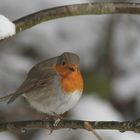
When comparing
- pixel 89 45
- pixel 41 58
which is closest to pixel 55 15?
pixel 41 58

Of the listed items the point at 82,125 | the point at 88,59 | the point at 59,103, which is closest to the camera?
the point at 82,125

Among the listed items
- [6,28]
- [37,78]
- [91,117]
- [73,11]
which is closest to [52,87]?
[37,78]

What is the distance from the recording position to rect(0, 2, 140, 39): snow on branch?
2.67 meters

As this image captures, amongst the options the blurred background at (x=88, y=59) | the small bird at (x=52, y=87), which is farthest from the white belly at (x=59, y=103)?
the blurred background at (x=88, y=59)

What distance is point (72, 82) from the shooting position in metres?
3.03

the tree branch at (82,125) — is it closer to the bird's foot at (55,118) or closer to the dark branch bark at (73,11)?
the bird's foot at (55,118)

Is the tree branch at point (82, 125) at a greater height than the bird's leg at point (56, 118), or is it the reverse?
the bird's leg at point (56, 118)

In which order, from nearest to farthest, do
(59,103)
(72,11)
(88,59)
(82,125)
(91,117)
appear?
(82,125)
(72,11)
(59,103)
(91,117)
(88,59)

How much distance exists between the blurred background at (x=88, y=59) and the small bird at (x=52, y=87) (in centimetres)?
219

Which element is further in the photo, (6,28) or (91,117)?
(91,117)

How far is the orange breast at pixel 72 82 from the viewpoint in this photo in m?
2.99

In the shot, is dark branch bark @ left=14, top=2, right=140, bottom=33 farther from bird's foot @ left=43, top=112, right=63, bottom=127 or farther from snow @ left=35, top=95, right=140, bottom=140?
snow @ left=35, top=95, right=140, bottom=140

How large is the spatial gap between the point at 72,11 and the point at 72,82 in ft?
1.39

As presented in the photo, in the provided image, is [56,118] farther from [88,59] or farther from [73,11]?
[88,59]
